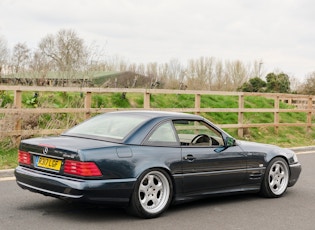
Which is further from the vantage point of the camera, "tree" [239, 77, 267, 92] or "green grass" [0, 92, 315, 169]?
"tree" [239, 77, 267, 92]

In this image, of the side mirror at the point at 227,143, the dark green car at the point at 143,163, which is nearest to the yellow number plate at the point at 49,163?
the dark green car at the point at 143,163

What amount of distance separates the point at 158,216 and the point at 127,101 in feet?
36.7

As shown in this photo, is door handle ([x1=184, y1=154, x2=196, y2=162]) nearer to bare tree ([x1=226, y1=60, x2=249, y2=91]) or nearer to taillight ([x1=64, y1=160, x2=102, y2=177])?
taillight ([x1=64, y1=160, x2=102, y2=177])

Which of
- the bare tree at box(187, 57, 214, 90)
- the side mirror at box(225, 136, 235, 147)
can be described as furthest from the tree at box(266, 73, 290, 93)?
the side mirror at box(225, 136, 235, 147)

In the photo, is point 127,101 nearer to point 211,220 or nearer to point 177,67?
point 211,220

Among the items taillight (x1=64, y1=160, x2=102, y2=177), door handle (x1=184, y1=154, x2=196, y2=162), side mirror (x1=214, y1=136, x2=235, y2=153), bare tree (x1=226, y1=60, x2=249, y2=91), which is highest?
bare tree (x1=226, y1=60, x2=249, y2=91)

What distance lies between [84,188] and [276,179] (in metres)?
3.43

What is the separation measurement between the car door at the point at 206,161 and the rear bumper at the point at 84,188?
95cm

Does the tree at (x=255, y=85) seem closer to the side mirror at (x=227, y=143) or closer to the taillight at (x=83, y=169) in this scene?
the side mirror at (x=227, y=143)

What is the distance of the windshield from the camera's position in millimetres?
6355

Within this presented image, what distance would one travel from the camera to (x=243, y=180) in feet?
23.8

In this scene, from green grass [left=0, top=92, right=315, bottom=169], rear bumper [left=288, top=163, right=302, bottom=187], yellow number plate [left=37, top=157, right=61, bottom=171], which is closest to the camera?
yellow number plate [left=37, top=157, right=61, bottom=171]

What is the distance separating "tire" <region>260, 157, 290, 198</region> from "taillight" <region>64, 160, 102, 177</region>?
2981 mm

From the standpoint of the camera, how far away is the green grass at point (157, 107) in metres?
12.3
